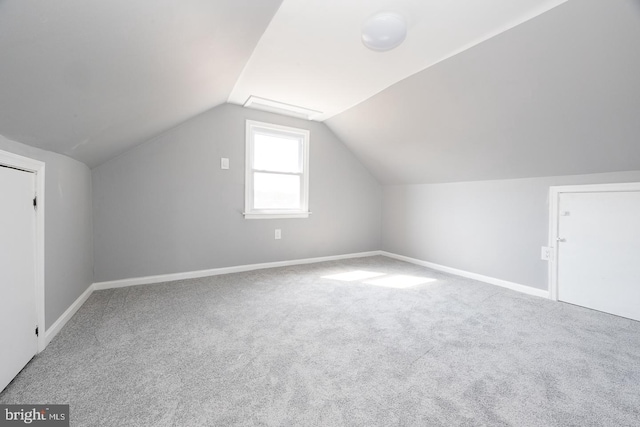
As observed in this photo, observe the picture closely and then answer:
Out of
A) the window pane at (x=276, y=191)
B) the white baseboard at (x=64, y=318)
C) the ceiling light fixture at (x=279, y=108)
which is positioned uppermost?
the ceiling light fixture at (x=279, y=108)

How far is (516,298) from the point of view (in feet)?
8.82

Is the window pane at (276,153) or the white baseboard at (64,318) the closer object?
the white baseboard at (64,318)

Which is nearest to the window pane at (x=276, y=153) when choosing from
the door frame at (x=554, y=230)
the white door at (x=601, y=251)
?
the door frame at (x=554, y=230)

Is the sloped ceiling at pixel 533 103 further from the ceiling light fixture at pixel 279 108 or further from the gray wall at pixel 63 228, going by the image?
the gray wall at pixel 63 228

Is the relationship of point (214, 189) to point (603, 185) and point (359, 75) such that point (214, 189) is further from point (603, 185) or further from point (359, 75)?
point (603, 185)

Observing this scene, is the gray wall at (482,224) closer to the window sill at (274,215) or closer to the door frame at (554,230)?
the door frame at (554,230)

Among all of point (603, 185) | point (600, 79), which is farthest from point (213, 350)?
point (603, 185)

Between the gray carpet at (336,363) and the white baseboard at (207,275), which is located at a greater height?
the white baseboard at (207,275)

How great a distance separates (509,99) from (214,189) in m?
3.21

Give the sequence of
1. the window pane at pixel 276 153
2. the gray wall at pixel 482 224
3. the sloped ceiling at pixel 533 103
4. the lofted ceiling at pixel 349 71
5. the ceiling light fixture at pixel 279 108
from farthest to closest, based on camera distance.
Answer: the window pane at pixel 276 153 → the ceiling light fixture at pixel 279 108 → the gray wall at pixel 482 224 → the sloped ceiling at pixel 533 103 → the lofted ceiling at pixel 349 71

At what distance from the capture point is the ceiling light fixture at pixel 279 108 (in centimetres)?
328

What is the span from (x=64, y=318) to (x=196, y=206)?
1.59 metres

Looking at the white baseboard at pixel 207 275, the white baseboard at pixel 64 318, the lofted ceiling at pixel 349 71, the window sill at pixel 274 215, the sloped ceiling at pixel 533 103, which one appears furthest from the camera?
the window sill at pixel 274 215

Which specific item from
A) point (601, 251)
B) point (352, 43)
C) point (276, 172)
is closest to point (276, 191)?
point (276, 172)
